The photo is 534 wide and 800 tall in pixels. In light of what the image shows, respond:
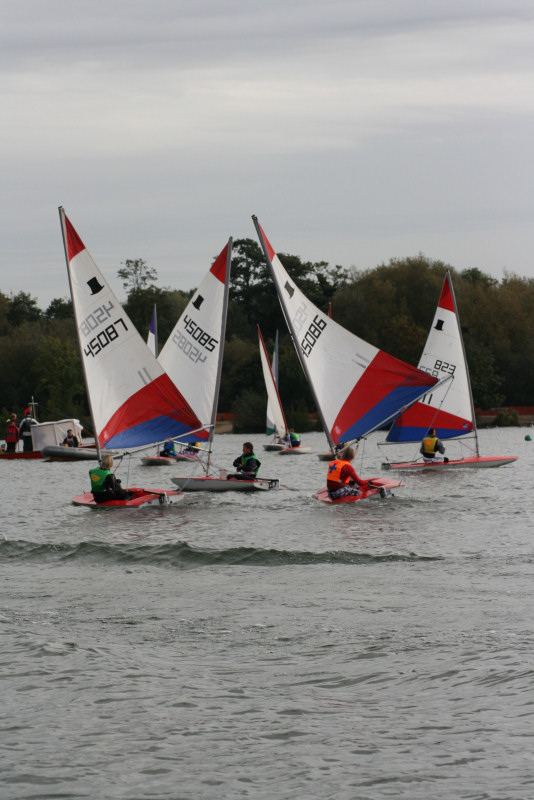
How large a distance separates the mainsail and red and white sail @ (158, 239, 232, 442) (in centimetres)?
174

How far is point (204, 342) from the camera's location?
86.8 feet

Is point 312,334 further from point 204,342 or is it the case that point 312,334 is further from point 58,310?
point 58,310

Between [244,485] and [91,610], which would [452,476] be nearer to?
[244,485]

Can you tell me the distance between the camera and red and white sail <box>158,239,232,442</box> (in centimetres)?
2589

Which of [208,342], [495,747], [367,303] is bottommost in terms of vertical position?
[495,747]

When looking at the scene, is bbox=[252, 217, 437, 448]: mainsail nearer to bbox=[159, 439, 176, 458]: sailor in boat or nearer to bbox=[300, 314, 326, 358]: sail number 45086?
bbox=[300, 314, 326, 358]: sail number 45086

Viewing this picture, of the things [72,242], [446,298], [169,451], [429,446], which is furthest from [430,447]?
[169,451]

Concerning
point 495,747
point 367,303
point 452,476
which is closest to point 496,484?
point 452,476

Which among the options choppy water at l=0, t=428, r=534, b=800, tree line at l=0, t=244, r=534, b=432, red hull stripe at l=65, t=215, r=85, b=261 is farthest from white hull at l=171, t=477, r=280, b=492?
tree line at l=0, t=244, r=534, b=432

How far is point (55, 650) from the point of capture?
10.0m

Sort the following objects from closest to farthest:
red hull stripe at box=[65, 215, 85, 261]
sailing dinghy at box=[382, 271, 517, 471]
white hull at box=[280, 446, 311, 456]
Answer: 1. red hull stripe at box=[65, 215, 85, 261]
2. sailing dinghy at box=[382, 271, 517, 471]
3. white hull at box=[280, 446, 311, 456]

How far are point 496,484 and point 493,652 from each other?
18.3 m

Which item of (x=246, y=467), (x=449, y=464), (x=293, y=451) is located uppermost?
(x=246, y=467)

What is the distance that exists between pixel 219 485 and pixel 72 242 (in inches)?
246
